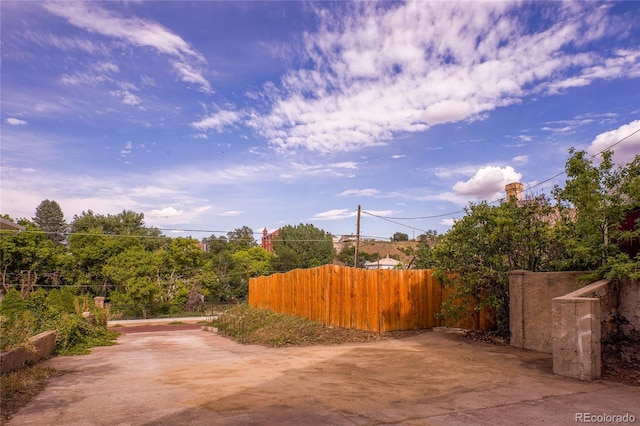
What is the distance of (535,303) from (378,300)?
4383mm

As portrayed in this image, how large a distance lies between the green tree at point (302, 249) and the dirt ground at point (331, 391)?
162 feet

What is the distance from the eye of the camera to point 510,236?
11086 mm

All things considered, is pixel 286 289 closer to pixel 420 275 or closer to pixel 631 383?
pixel 420 275

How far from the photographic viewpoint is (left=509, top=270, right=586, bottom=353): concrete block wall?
939cm

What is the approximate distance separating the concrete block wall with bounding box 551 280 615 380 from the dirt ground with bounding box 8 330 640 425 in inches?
8.7

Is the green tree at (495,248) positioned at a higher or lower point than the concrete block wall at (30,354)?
higher

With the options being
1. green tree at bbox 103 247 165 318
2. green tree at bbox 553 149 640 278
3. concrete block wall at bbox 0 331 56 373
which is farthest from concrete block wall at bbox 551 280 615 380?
green tree at bbox 103 247 165 318

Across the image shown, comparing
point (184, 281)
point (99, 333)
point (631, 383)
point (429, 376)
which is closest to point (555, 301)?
point (631, 383)

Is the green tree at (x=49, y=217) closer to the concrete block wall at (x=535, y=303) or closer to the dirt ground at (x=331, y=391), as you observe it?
the dirt ground at (x=331, y=391)

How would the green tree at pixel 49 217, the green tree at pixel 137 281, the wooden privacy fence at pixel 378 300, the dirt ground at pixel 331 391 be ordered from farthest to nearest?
1. the green tree at pixel 49 217
2. the green tree at pixel 137 281
3. the wooden privacy fence at pixel 378 300
4. the dirt ground at pixel 331 391

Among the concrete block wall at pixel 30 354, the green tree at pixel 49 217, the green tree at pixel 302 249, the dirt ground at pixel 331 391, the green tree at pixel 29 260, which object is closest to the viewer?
the dirt ground at pixel 331 391

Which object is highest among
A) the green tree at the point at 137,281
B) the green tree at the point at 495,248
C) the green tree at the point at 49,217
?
the green tree at the point at 49,217

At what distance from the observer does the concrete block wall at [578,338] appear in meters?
6.89

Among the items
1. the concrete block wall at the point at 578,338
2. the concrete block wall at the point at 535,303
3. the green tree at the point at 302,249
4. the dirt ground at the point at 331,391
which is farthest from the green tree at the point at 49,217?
the concrete block wall at the point at 578,338
